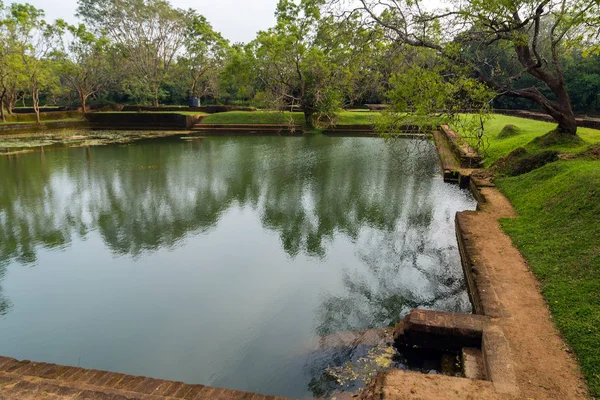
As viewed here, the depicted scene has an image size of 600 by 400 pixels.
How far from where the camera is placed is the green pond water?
4410mm

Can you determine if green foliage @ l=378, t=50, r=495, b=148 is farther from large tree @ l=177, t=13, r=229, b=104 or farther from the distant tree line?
large tree @ l=177, t=13, r=229, b=104

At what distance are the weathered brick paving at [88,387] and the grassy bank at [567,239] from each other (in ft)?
8.91

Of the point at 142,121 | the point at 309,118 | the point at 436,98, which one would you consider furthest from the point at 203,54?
the point at 436,98

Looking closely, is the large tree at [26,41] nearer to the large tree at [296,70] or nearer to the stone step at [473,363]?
the large tree at [296,70]

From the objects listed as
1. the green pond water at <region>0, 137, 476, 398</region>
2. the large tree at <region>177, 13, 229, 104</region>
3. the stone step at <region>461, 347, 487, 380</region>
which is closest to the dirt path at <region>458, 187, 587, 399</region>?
the stone step at <region>461, 347, 487, 380</region>

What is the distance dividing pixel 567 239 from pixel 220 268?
4.90m

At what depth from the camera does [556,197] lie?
22.6 ft

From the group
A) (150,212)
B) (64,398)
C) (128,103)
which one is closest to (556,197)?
(64,398)

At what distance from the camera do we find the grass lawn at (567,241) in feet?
11.9

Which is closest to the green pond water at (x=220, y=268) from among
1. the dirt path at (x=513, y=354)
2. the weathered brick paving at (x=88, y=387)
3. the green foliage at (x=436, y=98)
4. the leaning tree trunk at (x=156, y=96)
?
the weathered brick paving at (x=88, y=387)

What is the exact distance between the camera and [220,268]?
6453 millimetres

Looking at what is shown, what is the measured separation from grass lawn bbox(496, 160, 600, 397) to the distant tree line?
1.99m

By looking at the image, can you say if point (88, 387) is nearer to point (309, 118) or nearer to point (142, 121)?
→ point (309, 118)

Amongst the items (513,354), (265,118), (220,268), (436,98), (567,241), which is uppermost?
(436,98)
